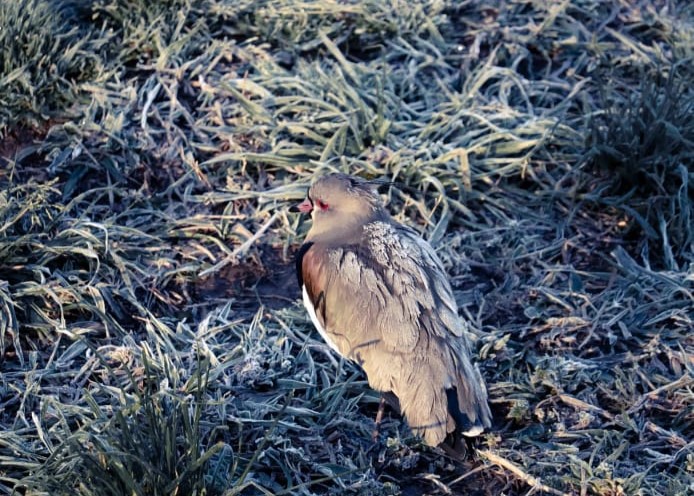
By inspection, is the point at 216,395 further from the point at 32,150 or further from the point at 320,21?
the point at 320,21

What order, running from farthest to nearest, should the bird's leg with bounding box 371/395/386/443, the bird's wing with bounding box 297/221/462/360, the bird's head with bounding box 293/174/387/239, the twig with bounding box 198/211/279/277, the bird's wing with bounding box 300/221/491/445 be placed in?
the twig with bounding box 198/211/279/277 → the bird's head with bounding box 293/174/387/239 → the bird's leg with bounding box 371/395/386/443 → the bird's wing with bounding box 297/221/462/360 → the bird's wing with bounding box 300/221/491/445

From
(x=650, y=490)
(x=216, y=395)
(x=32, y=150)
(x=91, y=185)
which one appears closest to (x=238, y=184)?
(x=91, y=185)

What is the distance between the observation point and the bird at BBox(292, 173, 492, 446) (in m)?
3.57

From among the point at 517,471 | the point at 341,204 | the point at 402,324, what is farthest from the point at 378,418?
the point at 341,204

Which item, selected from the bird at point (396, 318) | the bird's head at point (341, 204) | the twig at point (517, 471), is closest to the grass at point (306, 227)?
the twig at point (517, 471)

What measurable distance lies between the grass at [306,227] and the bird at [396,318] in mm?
293

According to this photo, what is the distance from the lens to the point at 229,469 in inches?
140

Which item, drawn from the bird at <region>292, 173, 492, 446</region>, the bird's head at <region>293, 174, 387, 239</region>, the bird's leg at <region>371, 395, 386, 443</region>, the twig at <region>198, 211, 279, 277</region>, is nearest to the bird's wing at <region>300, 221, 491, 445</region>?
the bird at <region>292, 173, 492, 446</region>

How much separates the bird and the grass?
0.96 ft

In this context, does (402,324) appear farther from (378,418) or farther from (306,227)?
(306,227)

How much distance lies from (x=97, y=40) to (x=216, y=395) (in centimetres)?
254

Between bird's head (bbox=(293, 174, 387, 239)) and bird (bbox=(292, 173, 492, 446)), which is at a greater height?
bird's head (bbox=(293, 174, 387, 239))

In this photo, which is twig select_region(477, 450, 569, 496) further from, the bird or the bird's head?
the bird's head

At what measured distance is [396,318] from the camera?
368 centimetres
